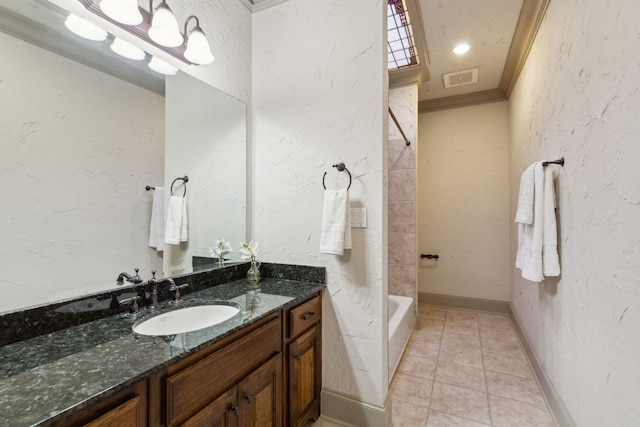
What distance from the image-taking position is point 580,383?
4.76ft

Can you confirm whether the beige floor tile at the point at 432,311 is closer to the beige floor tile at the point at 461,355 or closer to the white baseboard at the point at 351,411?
the beige floor tile at the point at 461,355

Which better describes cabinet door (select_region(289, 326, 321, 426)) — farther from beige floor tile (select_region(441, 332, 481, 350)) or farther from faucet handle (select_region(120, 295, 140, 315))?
beige floor tile (select_region(441, 332, 481, 350))

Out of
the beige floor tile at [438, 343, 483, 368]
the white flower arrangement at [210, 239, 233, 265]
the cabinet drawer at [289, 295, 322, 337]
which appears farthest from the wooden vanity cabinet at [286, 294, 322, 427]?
the beige floor tile at [438, 343, 483, 368]

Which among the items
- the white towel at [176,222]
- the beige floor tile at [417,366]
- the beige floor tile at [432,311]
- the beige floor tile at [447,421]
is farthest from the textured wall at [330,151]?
the beige floor tile at [432,311]

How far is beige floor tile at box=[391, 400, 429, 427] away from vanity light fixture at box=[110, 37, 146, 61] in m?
2.41

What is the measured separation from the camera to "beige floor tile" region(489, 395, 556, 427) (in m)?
1.74

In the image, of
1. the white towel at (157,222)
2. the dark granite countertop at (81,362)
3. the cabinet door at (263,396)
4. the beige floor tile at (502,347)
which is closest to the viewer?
the dark granite countertop at (81,362)

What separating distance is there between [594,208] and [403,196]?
188 cm

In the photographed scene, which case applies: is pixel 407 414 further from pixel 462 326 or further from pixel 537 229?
pixel 462 326

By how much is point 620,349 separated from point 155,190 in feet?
6.69

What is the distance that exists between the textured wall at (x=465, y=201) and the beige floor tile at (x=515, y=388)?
1577mm

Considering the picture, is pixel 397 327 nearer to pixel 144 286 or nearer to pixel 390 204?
pixel 390 204

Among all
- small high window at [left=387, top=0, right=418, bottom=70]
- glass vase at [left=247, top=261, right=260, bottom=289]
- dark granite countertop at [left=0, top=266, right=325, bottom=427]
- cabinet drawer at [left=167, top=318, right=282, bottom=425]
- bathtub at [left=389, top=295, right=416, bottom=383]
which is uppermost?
small high window at [left=387, top=0, right=418, bottom=70]

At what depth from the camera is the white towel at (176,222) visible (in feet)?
4.87
